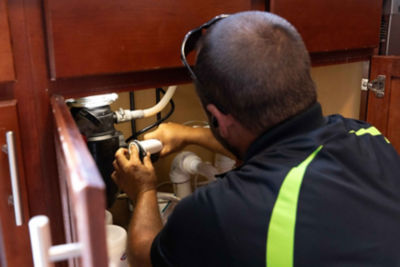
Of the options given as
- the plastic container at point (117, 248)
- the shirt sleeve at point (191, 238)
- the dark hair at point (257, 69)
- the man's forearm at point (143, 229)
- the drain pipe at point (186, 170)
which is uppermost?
the dark hair at point (257, 69)

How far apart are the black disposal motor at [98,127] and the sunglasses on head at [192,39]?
0.82 ft

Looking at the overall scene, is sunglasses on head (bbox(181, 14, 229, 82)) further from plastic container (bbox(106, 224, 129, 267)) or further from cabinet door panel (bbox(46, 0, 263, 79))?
plastic container (bbox(106, 224, 129, 267))

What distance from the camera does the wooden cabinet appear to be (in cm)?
111

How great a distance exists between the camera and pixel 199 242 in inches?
28.6

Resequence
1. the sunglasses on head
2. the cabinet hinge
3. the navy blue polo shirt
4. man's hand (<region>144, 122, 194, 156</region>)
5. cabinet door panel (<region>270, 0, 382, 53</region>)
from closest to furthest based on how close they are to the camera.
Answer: the navy blue polo shirt < the sunglasses on head < cabinet door panel (<region>270, 0, 382, 53</region>) < man's hand (<region>144, 122, 194, 156</region>) < the cabinet hinge

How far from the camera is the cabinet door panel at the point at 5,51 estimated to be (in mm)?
705

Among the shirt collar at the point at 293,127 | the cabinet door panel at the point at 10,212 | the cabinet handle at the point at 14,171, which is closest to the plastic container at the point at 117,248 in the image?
the cabinet door panel at the point at 10,212

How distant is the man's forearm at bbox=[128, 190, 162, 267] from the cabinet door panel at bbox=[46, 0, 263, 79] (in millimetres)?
295

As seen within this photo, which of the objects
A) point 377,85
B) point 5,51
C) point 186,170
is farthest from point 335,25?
point 5,51

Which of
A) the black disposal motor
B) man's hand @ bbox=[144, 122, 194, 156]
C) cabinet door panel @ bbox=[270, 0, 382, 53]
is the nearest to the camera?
the black disposal motor

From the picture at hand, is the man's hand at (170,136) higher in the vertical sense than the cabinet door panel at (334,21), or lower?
lower

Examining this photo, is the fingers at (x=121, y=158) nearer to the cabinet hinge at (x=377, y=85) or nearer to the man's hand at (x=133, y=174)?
the man's hand at (x=133, y=174)

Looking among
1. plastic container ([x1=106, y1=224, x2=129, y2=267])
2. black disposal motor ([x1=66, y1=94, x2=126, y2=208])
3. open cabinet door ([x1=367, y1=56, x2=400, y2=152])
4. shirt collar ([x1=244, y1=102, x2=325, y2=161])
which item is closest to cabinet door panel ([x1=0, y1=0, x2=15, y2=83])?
black disposal motor ([x1=66, y1=94, x2=126, y2=208])

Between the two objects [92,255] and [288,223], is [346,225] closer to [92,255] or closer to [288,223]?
[288,223]
